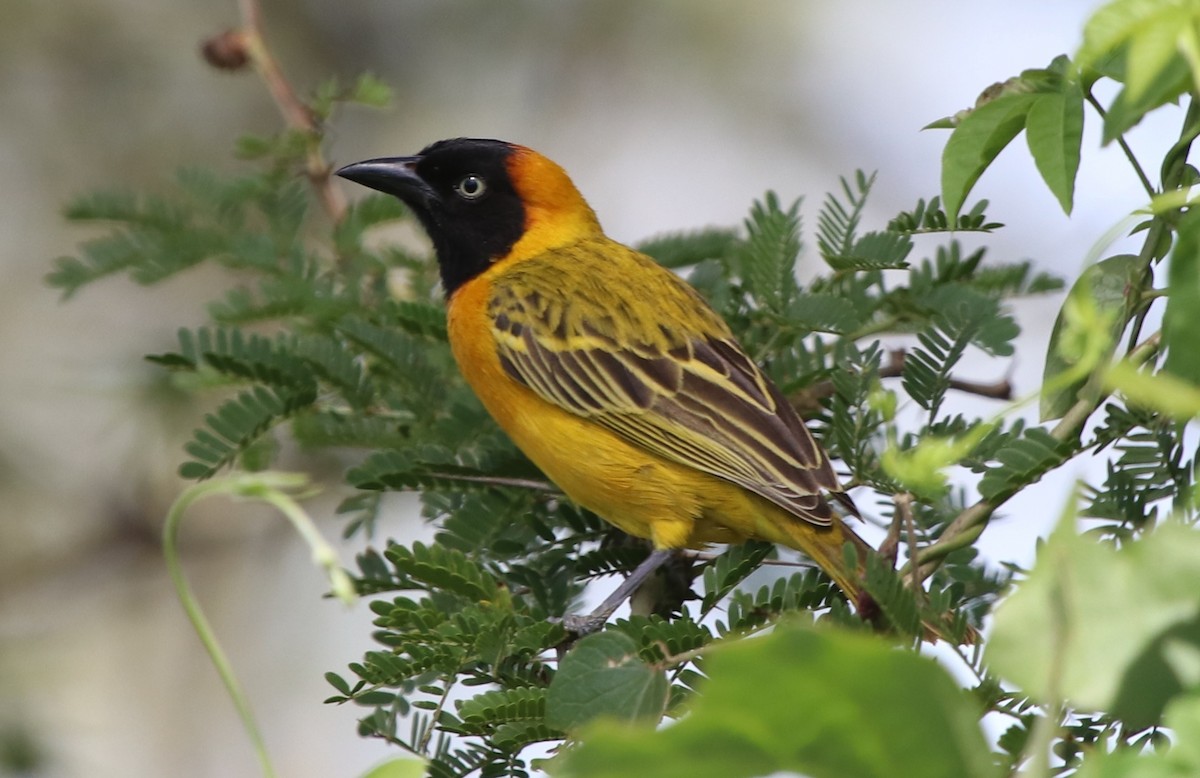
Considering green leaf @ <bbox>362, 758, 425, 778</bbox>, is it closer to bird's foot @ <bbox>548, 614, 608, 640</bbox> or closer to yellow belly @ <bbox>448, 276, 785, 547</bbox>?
bird's foot @ <bbox>548, 614, 608, 640</bbox>

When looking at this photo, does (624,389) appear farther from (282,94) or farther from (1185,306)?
(1185,306)

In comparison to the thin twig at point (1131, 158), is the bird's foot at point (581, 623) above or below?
below

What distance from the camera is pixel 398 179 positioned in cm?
435

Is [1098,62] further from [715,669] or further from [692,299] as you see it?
[692,299]

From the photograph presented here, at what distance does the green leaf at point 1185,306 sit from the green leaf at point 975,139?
0.79 metres

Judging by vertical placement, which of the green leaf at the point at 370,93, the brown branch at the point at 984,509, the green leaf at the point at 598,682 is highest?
the green leaf at the point at 370,93

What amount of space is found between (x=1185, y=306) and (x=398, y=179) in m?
3.45

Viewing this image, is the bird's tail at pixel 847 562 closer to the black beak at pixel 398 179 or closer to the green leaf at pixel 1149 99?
the green leaf at pixel 1149 99

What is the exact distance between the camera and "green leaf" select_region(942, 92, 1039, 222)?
A: 196cm

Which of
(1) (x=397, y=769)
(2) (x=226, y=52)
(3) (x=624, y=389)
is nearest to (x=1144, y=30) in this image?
(1) (x=397, y=769)

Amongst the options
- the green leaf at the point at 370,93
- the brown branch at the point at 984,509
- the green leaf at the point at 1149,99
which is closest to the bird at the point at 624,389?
the green leaf at the point at 370,93

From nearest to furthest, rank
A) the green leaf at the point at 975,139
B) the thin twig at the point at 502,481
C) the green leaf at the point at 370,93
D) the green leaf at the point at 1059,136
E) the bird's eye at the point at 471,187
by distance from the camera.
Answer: the green leaf at the point at 1059,136
the green leaf at the point at 975,139
the thin twig at the point at 502,481
the green leaf at the point at 370,93
the bird's eye at the point at 471,187

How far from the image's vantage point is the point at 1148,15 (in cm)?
121

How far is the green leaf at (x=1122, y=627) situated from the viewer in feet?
3.34
